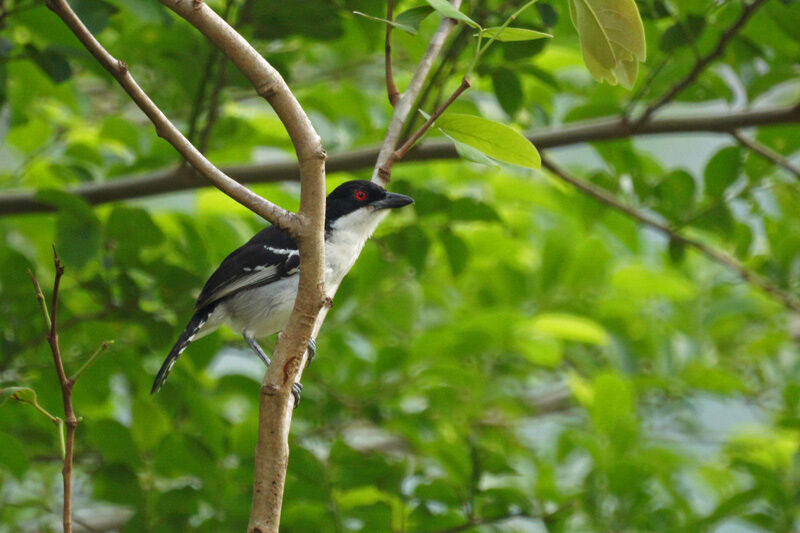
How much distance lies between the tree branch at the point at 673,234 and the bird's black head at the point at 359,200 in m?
0.96

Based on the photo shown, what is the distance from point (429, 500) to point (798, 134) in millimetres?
2379

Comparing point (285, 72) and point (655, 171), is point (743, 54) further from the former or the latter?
point (285, 72)

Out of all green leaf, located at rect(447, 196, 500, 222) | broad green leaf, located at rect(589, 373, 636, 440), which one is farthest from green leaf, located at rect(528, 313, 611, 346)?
green leaf, located at rect(447, 196, 500, 222)

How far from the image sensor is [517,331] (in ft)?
15.6

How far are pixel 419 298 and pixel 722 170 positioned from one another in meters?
1.58

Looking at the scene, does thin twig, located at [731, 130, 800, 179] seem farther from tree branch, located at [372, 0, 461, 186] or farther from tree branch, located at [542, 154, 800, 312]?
tree branch, located at [372, 0, 461, 186]

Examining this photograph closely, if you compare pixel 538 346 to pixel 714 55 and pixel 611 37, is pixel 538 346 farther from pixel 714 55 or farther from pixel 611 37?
pixel 611 37

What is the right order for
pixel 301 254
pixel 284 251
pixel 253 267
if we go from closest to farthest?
pixel 301 254
pixel 253 267
pixel 284 251

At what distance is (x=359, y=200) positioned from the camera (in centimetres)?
397

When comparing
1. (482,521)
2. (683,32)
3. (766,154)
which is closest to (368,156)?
(683,32)

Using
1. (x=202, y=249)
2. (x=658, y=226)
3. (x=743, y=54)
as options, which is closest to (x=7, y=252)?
(x=202, y=249)

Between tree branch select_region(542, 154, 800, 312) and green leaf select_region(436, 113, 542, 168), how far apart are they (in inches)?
91.2

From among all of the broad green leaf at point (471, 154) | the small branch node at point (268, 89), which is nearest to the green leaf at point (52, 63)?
the small branch node at point (268, 89)

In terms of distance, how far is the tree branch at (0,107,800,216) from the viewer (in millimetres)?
4254
